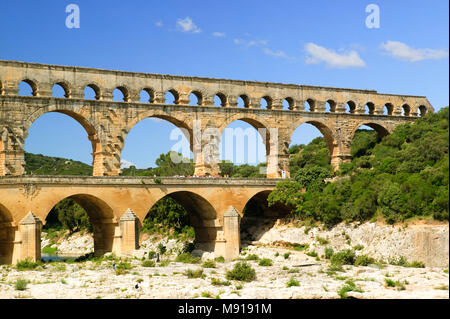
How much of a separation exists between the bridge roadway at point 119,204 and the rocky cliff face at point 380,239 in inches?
144

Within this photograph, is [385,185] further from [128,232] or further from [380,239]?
[128,232]

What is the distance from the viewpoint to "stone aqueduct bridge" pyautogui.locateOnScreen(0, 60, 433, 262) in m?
37.0

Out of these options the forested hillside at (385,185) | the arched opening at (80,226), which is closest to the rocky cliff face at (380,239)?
the forested hillside at (385,185)

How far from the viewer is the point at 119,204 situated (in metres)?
39.2

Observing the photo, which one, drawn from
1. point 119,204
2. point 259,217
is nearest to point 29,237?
point 119,204

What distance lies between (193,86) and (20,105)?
12.0 m

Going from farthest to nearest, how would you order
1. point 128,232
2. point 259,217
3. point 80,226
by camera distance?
point 80,226 < point 259,217 < point 128,232

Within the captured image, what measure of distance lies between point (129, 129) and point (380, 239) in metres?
17.7

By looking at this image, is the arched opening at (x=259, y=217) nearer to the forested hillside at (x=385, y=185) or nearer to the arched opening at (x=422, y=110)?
the forested hillside at (x=385, y=185)

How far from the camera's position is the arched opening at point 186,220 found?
43.1m

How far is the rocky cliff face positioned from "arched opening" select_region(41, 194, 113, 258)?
11.3 meters

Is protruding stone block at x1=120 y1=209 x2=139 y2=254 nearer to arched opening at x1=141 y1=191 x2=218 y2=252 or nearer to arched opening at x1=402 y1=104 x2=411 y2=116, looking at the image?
arched opening at x1=141 y1=191 x2=218 y2=252

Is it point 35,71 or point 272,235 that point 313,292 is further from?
point 35,71
